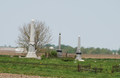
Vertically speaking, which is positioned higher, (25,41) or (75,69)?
(25,41)

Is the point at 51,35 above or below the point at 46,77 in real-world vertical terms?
above

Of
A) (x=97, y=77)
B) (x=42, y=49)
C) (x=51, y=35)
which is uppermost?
(x=51, y=35)

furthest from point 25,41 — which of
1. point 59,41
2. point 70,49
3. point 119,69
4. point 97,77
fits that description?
point 70,49

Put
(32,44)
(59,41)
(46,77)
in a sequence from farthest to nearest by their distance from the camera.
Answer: (59,41), (32,44), (46,77)

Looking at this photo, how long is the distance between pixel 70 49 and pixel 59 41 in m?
103

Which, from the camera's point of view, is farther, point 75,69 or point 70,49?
point 70,49

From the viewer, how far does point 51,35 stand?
41781 millimetres

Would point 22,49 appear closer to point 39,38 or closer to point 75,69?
point 39,38

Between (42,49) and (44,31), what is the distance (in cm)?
355

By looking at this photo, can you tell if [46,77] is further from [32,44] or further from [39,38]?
[39,38]

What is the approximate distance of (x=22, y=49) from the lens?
1730 inches

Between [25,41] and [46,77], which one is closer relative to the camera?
[46,77]

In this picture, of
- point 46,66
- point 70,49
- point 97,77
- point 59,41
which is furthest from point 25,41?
point 70,49

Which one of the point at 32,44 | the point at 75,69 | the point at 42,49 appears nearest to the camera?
the point at 75,69
